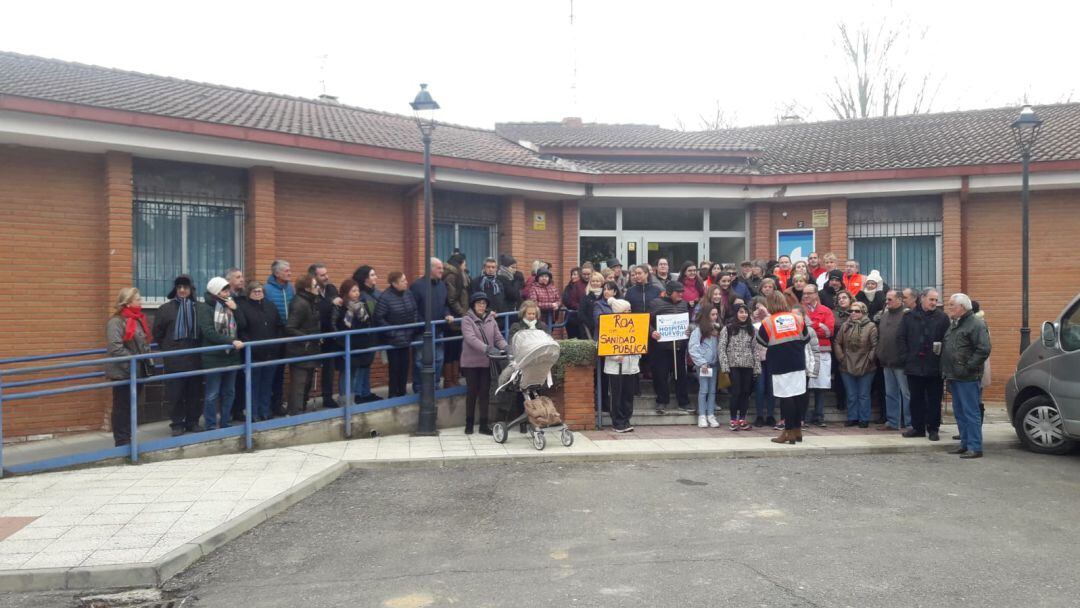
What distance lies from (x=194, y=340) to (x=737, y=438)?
671cm

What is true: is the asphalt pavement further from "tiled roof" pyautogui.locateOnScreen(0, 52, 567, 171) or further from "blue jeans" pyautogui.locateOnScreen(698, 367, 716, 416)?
"tiled roof" pyautogui.locateOnScreen(0, 52, 567, 171)

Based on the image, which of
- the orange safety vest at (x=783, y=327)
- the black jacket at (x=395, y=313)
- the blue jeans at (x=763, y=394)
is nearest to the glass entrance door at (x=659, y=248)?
the blue jeans at (x=763, y=394)

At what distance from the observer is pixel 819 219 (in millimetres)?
15703

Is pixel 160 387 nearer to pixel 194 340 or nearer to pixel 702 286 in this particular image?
pixel 194 340

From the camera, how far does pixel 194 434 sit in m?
8.73

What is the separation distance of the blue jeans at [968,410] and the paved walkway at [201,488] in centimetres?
40

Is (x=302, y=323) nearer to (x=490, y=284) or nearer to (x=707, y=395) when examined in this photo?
(x=490, y=284)

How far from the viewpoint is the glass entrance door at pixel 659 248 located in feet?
52.6

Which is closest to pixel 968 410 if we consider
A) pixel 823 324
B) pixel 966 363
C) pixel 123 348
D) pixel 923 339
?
pixel 966 363

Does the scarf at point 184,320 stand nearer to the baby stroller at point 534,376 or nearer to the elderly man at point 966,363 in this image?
the baby stroller at point 534,376

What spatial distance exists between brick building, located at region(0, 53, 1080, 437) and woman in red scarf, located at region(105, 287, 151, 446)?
1960 mm

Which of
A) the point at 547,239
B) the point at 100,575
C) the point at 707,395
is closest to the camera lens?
the point at 100,575

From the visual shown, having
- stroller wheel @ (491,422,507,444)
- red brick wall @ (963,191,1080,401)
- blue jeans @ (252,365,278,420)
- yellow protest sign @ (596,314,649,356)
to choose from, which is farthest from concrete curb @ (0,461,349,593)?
red brick wall @ (963,191,1080,401)

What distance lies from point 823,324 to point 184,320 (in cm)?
813
